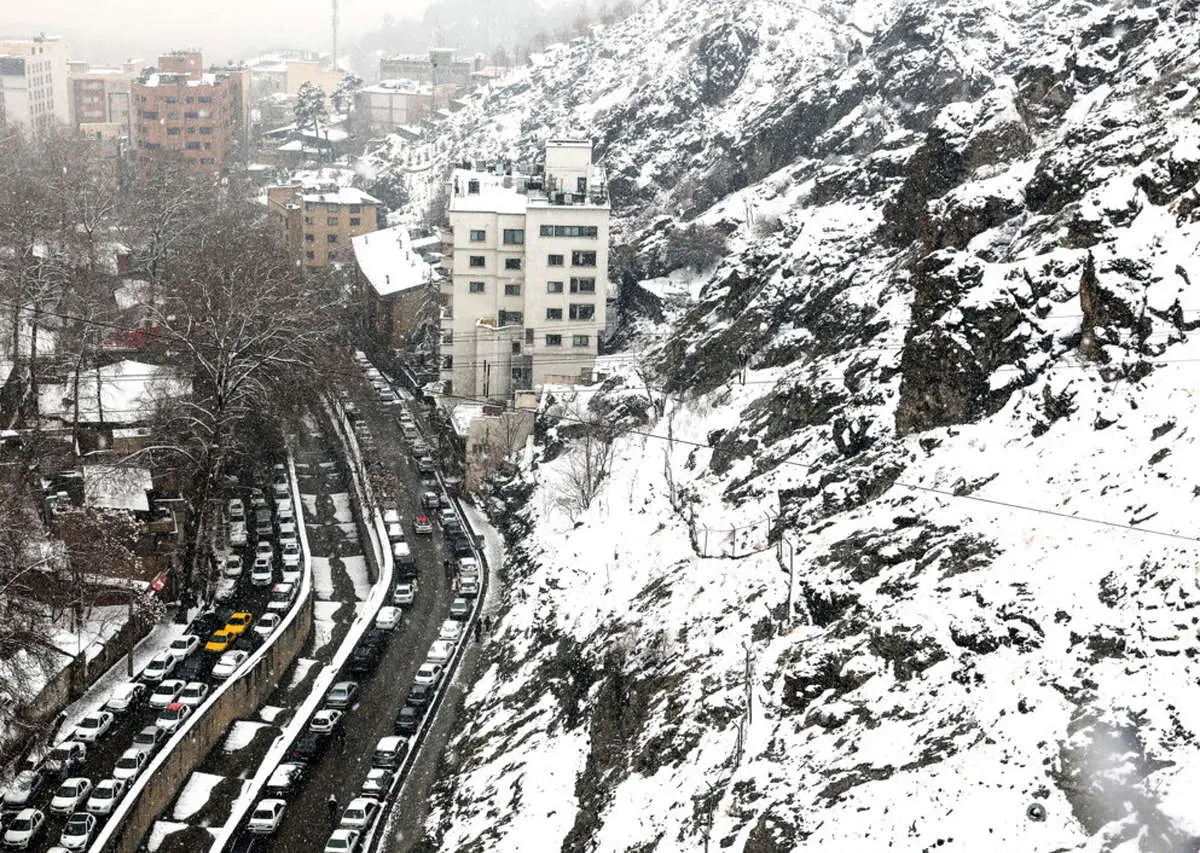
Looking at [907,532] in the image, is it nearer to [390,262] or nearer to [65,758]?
[65,758]

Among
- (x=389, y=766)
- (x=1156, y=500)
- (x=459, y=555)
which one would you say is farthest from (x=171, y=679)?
(x=1156, y=500)

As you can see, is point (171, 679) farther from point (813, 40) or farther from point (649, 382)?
point (813, 40)

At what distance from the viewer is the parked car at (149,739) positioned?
29.4 metres

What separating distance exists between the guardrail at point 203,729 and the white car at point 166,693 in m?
0.97

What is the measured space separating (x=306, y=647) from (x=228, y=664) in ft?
12.3

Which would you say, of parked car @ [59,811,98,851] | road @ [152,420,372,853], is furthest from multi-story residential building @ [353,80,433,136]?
parked car @ [59,811,98,851]

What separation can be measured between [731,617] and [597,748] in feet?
11.7

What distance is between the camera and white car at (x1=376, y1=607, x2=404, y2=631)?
37531 mm

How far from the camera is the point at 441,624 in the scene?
125 ft

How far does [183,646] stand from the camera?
34750mm

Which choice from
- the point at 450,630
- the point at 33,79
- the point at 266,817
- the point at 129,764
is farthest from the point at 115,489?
the point at 33,79

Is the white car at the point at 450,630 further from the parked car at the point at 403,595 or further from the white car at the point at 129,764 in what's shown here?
the white car at the point at 129,764

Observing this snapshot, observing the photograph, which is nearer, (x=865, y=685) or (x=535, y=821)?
(x=865, y=685)

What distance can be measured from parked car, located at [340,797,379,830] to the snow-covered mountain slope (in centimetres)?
152
